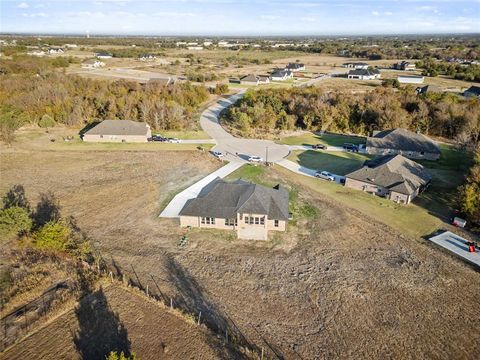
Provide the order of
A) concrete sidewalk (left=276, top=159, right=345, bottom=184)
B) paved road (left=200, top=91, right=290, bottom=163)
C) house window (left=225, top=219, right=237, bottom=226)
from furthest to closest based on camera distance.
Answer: paved road (left=200, top=91, right=290, bottom=163) < concrete sidewalk (left=276, top=159, right=345, bottom=184) < house window (left=225, top=219, right=237, bottom=226)

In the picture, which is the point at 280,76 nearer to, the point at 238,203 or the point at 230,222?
the point at 238,203

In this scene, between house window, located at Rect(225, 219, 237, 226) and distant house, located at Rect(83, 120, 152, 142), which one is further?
distant house, located at Rect(83, 120, 152, 142)

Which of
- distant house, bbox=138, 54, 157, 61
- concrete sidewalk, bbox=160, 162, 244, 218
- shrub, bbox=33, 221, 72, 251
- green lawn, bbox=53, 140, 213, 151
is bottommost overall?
concrete sidewalk, bbox=160, 162, 244, 218

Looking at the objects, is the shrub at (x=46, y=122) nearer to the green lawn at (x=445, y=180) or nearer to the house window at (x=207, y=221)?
the house window at (x=207, y=221)

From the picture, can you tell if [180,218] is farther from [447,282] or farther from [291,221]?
[447,282]

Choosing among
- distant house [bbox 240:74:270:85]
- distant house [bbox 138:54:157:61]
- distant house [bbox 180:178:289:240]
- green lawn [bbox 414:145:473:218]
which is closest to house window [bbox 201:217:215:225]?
distant house [bbox 180:178:289:240]

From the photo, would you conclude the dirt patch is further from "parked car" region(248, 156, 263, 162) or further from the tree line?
the tree line
